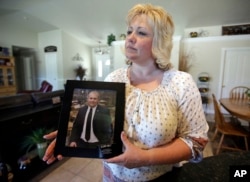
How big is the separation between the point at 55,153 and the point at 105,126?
7.8 inches

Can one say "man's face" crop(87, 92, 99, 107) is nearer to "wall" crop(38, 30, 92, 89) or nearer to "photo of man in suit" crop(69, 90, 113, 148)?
"photo of man in suit" crop(69, 90, 113, 148)

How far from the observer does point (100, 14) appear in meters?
4.59

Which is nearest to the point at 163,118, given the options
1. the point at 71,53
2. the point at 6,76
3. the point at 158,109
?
the point at 158,109

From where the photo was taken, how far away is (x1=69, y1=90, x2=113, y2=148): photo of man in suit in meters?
0.53

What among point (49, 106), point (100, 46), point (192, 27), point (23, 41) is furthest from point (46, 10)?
point (192, 27)

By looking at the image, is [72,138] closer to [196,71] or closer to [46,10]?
[196,71]

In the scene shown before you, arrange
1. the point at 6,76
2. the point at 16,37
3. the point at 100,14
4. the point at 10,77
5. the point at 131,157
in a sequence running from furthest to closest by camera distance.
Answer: the point at 16,37 → the point at 10,77 → the point at 6,76 → the point at 100,14 → the point at 131,157

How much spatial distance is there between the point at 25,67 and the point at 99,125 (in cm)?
745

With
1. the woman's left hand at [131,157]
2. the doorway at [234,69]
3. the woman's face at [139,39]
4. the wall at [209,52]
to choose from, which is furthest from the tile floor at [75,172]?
the doorway at [234,69]

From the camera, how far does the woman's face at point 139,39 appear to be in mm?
562

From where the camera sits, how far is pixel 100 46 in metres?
7.44

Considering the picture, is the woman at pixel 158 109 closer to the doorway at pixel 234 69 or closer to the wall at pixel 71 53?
the doorway at pixel 234 69

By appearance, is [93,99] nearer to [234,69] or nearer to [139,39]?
[139,39]

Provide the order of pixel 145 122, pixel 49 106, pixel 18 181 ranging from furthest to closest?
pixel 49 106, pixel 18 181, pixel 145 122
